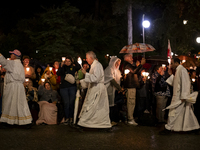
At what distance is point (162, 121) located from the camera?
1127cm

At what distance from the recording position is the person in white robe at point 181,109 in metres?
8.96

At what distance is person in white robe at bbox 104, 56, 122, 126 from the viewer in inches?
422

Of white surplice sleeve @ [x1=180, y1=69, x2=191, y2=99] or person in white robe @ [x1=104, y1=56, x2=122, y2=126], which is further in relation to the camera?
person in white robe @ [x1=104, y1=56, x2=122, y2=126]

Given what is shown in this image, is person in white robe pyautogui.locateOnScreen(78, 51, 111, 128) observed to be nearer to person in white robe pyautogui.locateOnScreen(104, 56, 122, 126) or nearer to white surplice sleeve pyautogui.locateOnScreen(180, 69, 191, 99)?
person in white robe pyautogui.locateOnScreen(104, 56, 122, 126)

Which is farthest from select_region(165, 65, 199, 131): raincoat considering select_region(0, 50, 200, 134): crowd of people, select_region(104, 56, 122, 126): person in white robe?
select_region(104, 56, 122, 126): person in white robe

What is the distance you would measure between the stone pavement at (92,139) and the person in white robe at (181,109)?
224 millimetres

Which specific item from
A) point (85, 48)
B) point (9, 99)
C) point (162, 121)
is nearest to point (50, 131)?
point (9, 99)

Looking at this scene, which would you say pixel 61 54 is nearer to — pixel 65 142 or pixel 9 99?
pixel 9 99

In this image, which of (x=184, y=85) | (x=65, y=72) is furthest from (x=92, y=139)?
(x=65, y=72)

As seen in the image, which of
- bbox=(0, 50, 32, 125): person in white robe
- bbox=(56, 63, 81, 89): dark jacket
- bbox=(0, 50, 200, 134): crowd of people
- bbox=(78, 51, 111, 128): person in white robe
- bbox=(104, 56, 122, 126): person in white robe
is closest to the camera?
bbox=(0, 50, 200, 134): crowd of people

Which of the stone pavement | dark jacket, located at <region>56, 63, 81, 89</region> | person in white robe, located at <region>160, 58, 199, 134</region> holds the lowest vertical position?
the stone pavement

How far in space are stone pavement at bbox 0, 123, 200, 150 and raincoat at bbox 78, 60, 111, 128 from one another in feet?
0.87

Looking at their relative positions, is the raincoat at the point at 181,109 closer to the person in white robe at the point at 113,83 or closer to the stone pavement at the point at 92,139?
the stone pavement at the point at 92,139

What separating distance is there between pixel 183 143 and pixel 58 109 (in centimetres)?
461
